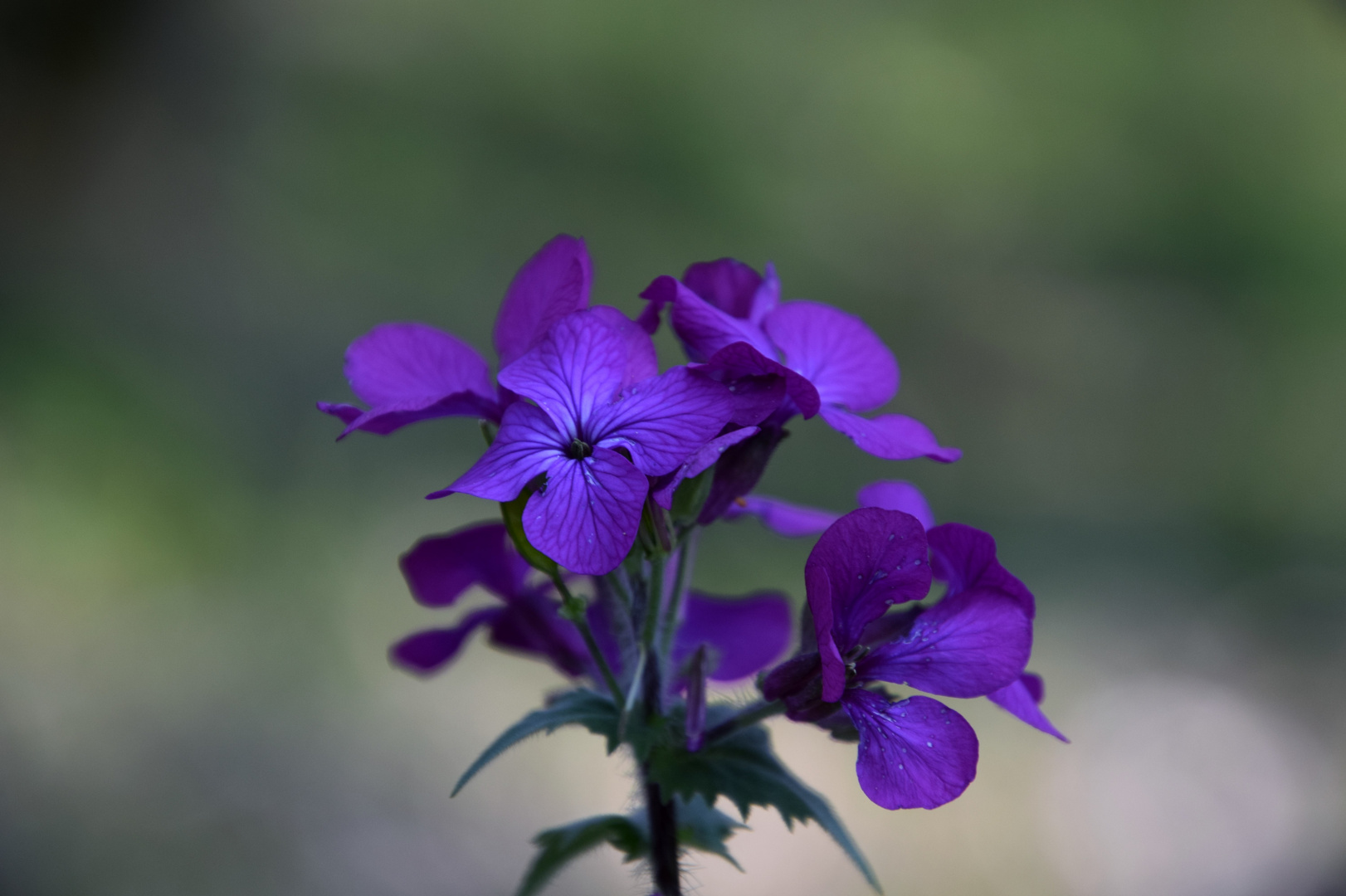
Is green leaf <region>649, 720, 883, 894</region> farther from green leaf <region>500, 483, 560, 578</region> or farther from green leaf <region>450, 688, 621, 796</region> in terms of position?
green leaf <region>500, 483, 560, 578</region>

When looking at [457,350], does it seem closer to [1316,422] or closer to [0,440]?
[0,440]

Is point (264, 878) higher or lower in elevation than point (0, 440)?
lower

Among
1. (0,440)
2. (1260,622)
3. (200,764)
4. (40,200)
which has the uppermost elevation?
(40,200)

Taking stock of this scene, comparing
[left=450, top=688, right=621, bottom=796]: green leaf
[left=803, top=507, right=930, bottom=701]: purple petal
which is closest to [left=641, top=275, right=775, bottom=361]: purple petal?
[left=803, top=507, right=930, bottom=701]: purple petal

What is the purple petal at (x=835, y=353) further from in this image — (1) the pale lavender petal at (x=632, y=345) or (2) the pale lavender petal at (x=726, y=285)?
(1) the pale lavender petal at (x=632, y=345)

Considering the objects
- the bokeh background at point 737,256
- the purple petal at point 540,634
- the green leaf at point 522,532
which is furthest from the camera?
the bokeh background at point 737,256

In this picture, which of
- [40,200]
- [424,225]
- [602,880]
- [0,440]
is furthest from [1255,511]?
[40,200]

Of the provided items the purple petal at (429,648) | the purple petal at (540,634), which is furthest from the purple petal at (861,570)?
the purple petal at (429,648)
